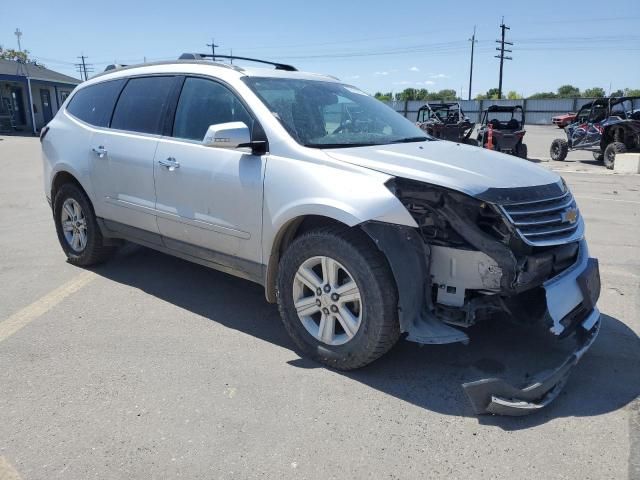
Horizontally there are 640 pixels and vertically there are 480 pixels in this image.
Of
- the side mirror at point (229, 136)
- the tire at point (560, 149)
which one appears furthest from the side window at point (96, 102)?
the tire at point (560, 149)

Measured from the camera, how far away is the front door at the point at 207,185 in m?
3.67

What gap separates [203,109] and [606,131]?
597 inches

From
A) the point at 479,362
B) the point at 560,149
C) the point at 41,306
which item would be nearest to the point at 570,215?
the point at 479,362

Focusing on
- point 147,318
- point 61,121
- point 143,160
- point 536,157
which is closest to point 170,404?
point 147,318

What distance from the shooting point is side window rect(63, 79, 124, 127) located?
4.93 meters


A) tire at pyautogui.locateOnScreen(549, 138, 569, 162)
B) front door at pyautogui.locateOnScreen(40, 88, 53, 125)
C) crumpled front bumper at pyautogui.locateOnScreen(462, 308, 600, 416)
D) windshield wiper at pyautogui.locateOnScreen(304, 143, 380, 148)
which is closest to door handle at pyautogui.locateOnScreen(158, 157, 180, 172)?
windshield wiper at pyautogui.locateOnScreen(304, 143, 380, 148)

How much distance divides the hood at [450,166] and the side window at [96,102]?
8.30 ft

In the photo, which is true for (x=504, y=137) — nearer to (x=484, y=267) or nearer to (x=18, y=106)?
(x=484, y=267)

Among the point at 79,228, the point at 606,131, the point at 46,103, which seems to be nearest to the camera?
the point at 79,228

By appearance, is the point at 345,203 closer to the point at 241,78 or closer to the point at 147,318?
the point at 241,78

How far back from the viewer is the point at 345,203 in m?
3.13

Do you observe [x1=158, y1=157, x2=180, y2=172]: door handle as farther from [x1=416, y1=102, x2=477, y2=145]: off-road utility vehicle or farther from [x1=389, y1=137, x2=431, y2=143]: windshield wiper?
[x1=416, y1=102, x2=477, y2=145]: off-road utility vehicle

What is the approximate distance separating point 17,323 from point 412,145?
10.6 feet

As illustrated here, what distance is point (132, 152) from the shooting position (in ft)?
14.6
